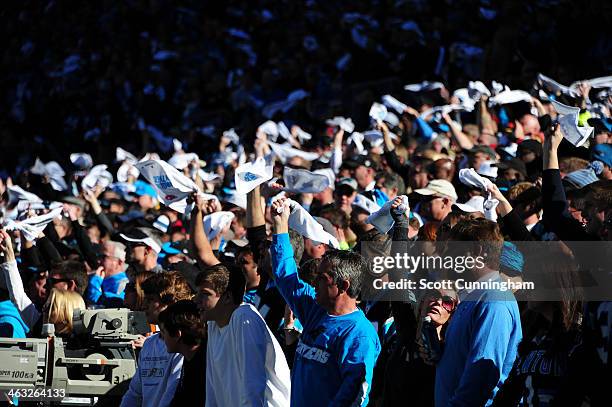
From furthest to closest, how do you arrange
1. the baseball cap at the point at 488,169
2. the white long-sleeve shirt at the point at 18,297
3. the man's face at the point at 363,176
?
the man's face at the point at 363,176, the baseball cap at the point at 488,169, the white long-sleeve shirt at the point at 18,297

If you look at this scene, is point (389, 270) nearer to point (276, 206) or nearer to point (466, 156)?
point (276, 206)

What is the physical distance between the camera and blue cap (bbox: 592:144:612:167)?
24.1 ft

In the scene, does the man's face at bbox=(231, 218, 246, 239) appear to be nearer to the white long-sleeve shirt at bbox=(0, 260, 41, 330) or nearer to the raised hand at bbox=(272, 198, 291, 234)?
the white long-sleeve shirt at bbox=(0, 260, 41, 330)

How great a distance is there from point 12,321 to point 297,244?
80.7 inches

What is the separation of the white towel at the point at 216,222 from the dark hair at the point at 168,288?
181 cm

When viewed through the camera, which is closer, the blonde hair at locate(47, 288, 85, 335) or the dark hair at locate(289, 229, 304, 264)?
the dark hair at locate(289, 229, 304, 264)

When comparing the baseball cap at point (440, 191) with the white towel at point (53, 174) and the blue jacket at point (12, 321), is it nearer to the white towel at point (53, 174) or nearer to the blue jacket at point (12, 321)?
the blue jacket at point (12, 321)

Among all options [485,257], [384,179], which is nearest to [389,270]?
[485,257]

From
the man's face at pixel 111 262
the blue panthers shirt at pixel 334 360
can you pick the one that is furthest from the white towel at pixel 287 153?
the blue panthers shirt at pixel 334 360

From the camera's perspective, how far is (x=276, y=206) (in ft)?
18.8

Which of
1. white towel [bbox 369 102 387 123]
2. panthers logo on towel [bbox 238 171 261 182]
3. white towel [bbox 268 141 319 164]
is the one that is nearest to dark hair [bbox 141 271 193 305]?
panthers logo on towel [bbox 238 171 261 182]

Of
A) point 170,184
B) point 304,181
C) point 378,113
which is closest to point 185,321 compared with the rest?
point 170,184

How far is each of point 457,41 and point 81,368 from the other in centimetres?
1050

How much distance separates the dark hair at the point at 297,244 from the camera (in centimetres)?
683
